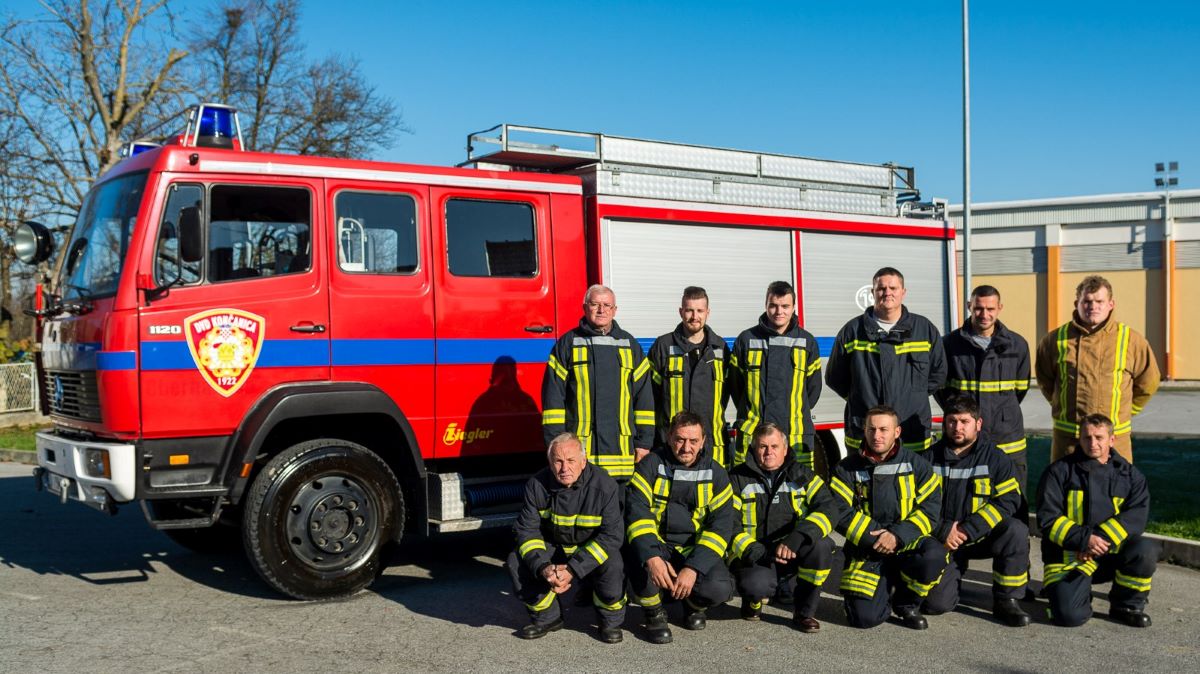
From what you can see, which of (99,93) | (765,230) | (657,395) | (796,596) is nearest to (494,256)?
(657,395)

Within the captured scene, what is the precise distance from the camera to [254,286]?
20.2 ft

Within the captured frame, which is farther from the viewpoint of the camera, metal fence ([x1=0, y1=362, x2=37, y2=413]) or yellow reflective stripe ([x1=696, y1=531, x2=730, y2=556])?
metal fence ([x1=0, y1=362, x2=37, y2=413])

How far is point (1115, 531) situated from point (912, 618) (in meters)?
1.19

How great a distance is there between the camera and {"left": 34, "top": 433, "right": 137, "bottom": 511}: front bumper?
577 centimetres

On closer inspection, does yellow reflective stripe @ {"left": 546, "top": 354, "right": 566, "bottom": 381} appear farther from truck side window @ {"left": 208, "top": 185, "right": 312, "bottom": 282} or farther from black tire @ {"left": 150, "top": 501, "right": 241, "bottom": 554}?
black tire @ {"left": 150, "top": 501, "right": 241, "bottom": 554}

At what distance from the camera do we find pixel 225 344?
6020 millimetres

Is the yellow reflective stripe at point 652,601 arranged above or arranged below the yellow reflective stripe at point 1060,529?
below

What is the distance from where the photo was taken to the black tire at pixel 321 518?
6.04 metres

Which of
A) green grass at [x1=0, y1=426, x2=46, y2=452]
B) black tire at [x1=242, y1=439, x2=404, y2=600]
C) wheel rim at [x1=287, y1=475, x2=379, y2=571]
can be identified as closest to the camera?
black tire at [x1=242, y1=439, x2=404, y2=600]

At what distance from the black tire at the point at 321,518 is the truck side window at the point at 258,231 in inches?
41.9

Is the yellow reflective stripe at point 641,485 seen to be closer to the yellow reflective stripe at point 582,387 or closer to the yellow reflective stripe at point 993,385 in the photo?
the yellow reflective stripe at point 582,387

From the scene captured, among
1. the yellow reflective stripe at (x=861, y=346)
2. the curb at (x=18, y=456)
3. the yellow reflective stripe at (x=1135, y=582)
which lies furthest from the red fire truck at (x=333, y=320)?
the curb at (x=18, y=456)

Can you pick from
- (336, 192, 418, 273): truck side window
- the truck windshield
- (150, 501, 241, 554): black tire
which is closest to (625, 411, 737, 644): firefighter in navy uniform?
(336, 192, 418, 273): truck side window

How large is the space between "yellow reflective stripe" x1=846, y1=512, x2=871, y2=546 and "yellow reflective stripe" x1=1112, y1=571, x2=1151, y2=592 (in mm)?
1356
